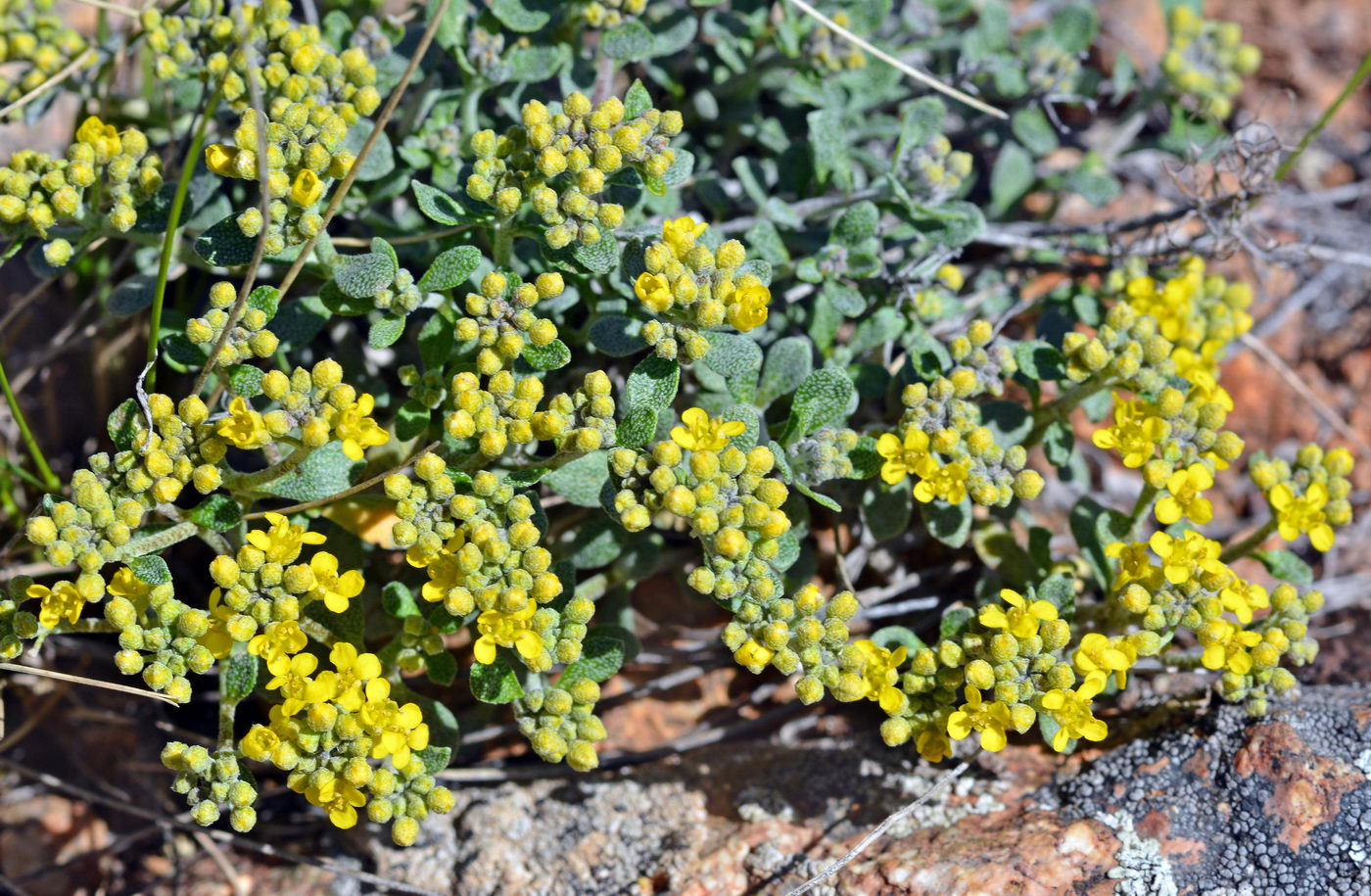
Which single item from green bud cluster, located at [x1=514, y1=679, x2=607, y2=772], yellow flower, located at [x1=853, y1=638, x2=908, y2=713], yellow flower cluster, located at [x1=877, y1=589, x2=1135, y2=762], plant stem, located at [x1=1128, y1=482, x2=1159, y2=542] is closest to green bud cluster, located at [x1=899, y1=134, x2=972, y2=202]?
plant stem, located at [x1=1128, y1=482, x2=1159, y2=542]

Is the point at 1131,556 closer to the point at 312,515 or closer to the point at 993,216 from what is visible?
the point at 993,216

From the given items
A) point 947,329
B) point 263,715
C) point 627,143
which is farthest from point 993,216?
point 263,715

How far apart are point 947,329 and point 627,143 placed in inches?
53.7

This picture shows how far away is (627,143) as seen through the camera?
8.63ft

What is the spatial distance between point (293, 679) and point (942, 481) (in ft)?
5.09

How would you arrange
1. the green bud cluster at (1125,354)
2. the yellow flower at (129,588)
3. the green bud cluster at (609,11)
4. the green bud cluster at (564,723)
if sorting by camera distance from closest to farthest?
the yellow flower at (129,588), the green bud cluster at (564,723), the green bud cluster at (1125,354), the green bud cluster at (609,11)

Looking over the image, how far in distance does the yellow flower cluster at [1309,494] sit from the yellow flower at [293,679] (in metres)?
2.29

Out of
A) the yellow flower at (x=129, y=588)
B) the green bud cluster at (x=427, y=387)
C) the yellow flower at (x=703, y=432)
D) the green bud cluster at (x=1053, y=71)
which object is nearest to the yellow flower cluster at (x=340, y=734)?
the yellow flower at (x=129, y=588)

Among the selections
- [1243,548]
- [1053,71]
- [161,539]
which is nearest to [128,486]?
[161,539]

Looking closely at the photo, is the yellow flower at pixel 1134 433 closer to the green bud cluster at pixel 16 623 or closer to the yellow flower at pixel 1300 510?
the yellow flower at pixel 1300 510

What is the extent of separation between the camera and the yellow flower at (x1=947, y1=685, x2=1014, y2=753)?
2564 millimetres

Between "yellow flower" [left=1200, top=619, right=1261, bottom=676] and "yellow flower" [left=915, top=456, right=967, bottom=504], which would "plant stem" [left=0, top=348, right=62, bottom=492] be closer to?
"yellow flower" [left=915, top=456, right=967, bottom=504]

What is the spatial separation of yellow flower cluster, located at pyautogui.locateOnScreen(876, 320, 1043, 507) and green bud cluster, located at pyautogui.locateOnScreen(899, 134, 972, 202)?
1.70ft

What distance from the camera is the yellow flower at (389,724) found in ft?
7.97
